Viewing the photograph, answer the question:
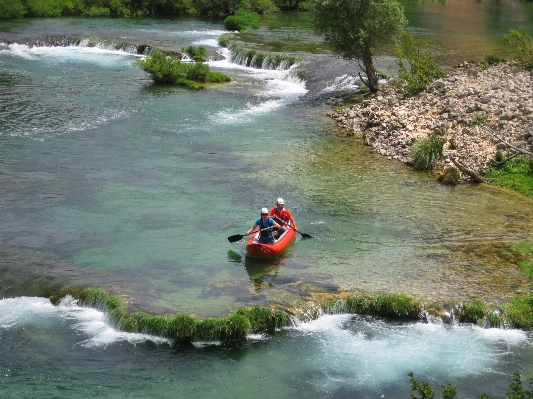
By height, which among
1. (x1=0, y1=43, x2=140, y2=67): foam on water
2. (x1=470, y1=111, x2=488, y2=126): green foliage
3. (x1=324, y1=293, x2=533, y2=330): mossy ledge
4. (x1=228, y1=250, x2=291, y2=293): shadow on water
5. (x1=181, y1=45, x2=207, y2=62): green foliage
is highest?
(x1=181, y1=45, x2=207, y2=62): green foliage

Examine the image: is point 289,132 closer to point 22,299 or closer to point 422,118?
point 422,118

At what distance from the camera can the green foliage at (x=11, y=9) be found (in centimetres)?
6203

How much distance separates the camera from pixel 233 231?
812 inches

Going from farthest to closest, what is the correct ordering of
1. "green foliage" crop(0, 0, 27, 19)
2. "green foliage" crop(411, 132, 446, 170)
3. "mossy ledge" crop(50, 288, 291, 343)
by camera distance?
"green foliage" crop(0, 0, 27, 19), "green foliage" crop(411, 132, 446, 170), "mossy ledge" crop(50, 288, 291, 343)

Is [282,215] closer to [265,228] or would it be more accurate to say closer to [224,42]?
[265,228]

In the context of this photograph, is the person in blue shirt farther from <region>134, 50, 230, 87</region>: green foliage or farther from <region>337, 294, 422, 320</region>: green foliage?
<region>134, 50, 230, 87</region>: green foliage

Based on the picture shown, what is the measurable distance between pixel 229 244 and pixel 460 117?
1351cm

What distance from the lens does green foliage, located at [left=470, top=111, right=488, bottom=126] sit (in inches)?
1077

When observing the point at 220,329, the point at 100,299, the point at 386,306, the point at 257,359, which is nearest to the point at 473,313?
the point at 386,306

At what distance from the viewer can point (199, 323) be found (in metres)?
15.2

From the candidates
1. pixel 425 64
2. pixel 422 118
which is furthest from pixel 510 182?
pixel 425 64

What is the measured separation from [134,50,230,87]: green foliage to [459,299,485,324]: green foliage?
26.8 m

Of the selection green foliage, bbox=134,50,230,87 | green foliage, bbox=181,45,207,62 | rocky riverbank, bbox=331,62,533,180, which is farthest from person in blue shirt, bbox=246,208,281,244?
green foliage, bbox=181,45,207,62

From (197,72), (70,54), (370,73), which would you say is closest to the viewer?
(370,73)
